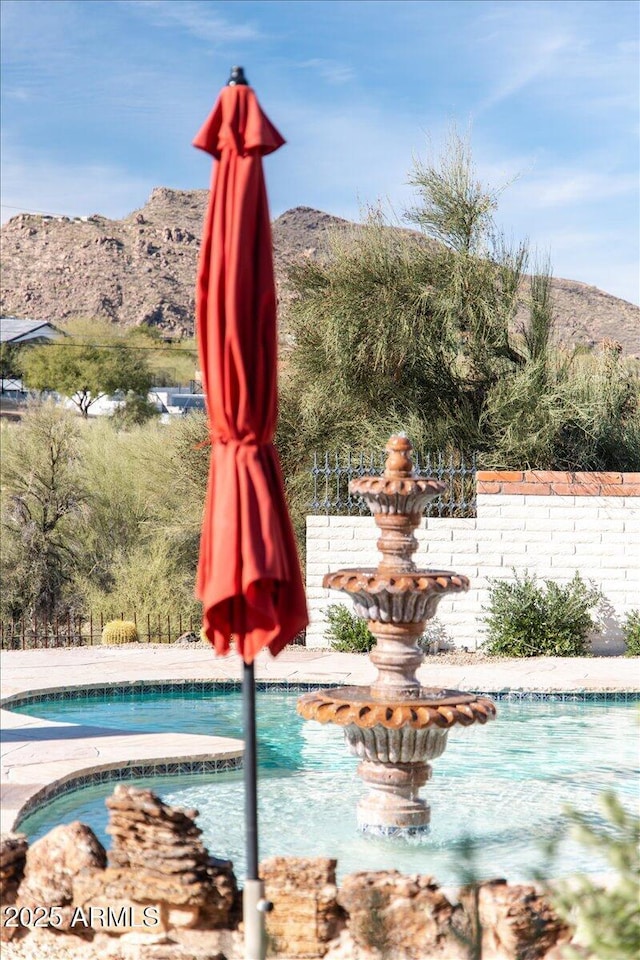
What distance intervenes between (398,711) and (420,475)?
6.74 m

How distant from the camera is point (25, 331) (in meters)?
54.2

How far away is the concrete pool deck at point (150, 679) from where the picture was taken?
730cm

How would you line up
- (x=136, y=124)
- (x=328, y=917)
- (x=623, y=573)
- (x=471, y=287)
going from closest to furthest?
(x=328, y=917), (x=623, y=573), (x=471, y=287), (x=136, y=124)

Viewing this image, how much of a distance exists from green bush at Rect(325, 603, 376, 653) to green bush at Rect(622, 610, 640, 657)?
2664 millimetres

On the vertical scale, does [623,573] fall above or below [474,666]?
above

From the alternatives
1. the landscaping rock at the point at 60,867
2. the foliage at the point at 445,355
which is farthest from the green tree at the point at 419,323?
the landscaping rock at the point at 60,867

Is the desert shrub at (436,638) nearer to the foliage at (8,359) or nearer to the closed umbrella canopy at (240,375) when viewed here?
the closed umbrella canopy at (240,375)

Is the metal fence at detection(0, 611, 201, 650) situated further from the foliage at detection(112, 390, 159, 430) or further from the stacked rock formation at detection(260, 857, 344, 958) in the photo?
the foliage at detection(112, 390, 159, 430)

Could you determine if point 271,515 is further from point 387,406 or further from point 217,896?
Result: point 387,406

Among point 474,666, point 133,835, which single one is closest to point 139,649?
point 474,666

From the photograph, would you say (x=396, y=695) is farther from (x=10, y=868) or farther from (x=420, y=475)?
(x=420, y=475)

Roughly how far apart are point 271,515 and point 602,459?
9.90 meters

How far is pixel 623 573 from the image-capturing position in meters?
11.9

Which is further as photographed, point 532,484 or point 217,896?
point 532,484
